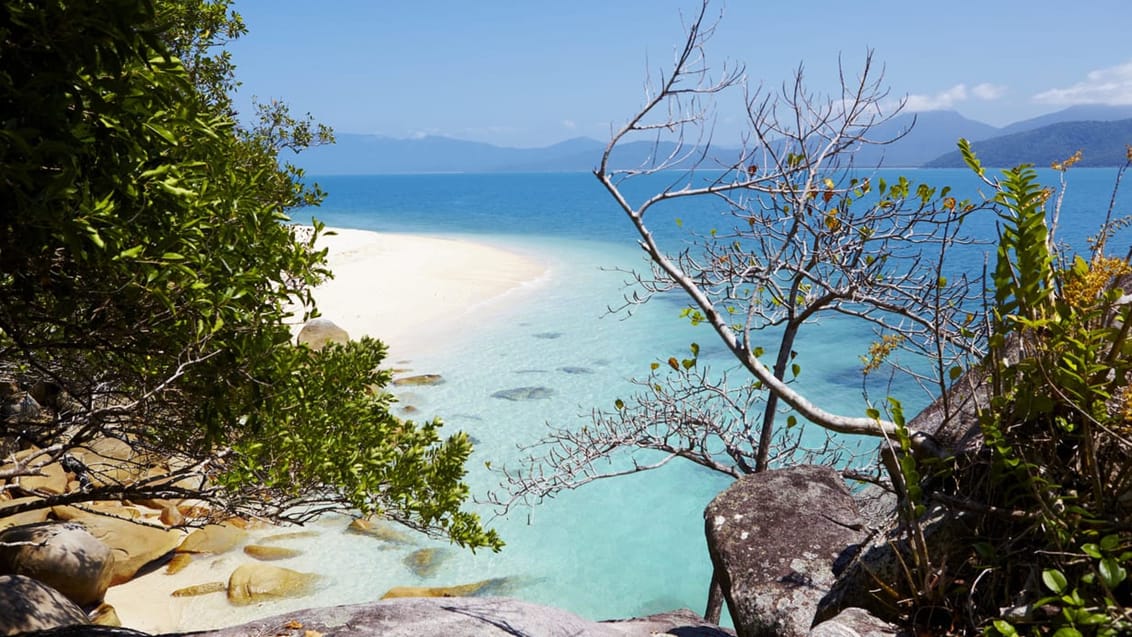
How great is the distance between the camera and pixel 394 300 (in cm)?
2983

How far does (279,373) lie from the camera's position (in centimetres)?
391

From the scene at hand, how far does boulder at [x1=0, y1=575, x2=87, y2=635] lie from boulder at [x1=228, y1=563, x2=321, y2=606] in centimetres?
303

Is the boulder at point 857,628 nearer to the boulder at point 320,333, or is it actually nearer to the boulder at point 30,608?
the boulder at point 30,608

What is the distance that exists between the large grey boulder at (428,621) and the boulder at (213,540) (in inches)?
273

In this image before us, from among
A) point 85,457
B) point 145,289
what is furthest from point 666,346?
point 145,289

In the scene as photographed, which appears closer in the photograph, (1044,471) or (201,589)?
(1044,471)

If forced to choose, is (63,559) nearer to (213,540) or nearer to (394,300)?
(213,540)

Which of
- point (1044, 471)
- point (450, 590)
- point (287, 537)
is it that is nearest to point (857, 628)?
point (1044, 471)

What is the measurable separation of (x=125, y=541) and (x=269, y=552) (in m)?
2.19

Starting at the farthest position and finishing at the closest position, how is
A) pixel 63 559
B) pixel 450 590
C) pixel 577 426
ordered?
pixel 577 426 → pixel 450 590 → pixel 63 559

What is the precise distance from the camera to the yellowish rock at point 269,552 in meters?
11.5

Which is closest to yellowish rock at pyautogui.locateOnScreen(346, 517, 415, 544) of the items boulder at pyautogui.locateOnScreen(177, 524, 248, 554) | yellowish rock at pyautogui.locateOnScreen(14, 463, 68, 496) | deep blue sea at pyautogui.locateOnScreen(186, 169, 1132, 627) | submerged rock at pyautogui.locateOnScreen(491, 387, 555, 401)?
deep blue sea at pyautogui.locateOnScreen(186, 169, 1132, 627)

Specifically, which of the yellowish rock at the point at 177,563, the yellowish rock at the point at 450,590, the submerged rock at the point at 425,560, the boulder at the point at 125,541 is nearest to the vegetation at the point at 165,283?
the boulder at the point at 125,541

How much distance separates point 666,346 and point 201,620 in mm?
18868
